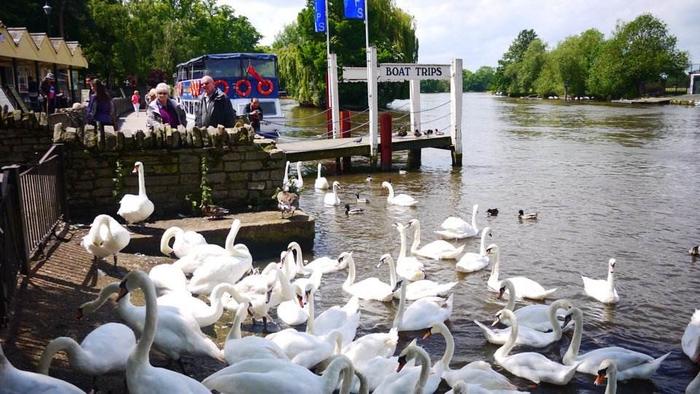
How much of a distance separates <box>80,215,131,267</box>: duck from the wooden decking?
10403mm

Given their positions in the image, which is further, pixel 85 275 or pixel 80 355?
pixel 85 275

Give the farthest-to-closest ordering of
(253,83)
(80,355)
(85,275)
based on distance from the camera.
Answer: (253,83) → (85,275) → (80,355)

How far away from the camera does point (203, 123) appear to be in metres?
12.1

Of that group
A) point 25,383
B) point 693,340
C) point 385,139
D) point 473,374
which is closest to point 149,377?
point 25,383

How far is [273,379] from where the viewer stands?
15.2 ft

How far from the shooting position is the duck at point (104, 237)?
25.5 ft

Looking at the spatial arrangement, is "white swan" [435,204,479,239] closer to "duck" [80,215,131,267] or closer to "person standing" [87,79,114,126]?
"duck" [80,215,131,267]

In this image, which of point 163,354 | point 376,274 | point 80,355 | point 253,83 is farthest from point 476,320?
point 253,83

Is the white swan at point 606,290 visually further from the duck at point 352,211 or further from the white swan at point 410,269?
the duck at point 352,211

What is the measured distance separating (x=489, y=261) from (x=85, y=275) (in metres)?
6.28

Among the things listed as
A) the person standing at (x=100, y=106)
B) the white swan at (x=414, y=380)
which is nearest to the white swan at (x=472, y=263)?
the white swan at (x=414, y=380)

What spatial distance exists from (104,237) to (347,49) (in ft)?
166

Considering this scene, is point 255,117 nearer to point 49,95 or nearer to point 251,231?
point 49,95

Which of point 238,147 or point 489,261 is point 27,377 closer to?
point 238,147
